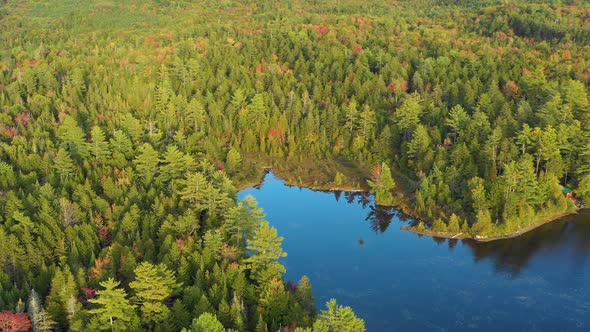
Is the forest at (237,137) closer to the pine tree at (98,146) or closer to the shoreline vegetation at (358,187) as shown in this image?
the pine tree at (98,146)

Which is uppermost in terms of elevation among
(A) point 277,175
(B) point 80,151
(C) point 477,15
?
(C) point 477,15

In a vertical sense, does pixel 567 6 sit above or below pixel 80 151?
above

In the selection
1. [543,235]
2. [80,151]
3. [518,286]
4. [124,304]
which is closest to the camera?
[124,304]

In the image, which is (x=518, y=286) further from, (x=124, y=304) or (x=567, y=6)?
(x=567, y=6)

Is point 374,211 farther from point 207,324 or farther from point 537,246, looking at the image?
point 207,324

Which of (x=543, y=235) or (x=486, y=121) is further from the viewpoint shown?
(x=486, y=121)

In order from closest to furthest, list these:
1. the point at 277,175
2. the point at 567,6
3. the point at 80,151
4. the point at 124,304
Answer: the point at 124,304
the point at 80,151
the point at 277,175
the point at 567,6

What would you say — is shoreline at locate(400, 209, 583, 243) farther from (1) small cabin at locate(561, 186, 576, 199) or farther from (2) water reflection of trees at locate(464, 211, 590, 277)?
(1) small cabin at locate(561, 186, 576, 199)

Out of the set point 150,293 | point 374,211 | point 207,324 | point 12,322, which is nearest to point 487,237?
point 374,211

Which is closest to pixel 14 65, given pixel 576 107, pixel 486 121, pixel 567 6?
pixel 486 121
